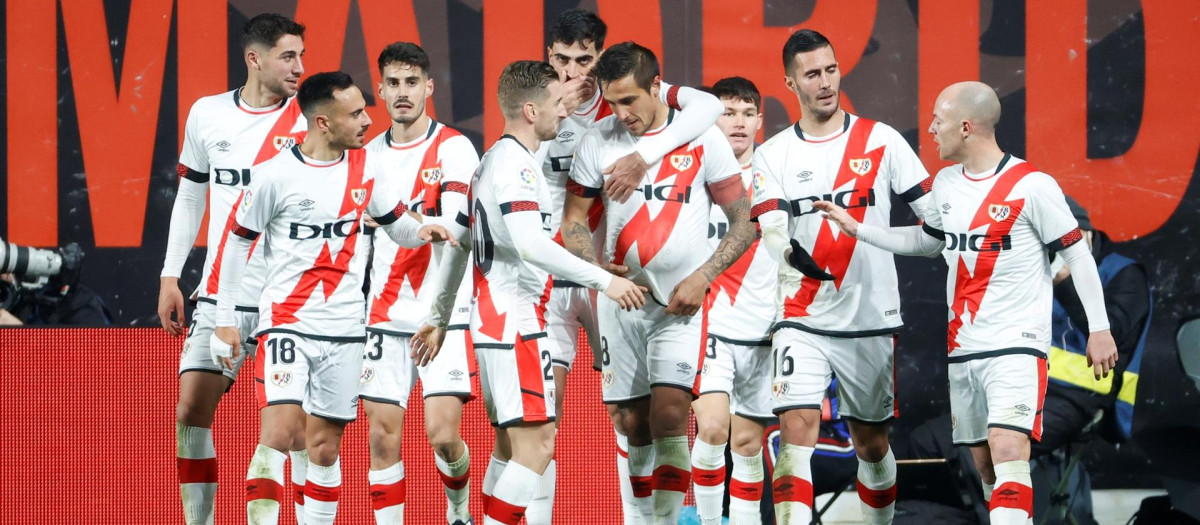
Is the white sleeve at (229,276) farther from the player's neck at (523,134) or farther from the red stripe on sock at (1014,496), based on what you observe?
the red stripe on sock at (1014,496)

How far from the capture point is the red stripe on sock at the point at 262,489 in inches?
216

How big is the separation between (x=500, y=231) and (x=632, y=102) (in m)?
0.72

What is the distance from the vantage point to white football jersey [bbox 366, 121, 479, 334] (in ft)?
18.6

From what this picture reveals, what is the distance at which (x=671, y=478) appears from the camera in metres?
A: 5.14

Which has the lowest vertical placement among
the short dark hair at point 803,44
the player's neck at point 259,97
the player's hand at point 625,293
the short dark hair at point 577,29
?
the player's hand at point 625,293

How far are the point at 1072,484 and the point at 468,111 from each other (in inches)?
150

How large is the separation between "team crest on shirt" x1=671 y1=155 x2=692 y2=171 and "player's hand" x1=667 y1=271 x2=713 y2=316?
431 millimetres

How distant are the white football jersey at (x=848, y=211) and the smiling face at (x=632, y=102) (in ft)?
2.40

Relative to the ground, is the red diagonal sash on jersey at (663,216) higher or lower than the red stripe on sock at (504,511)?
higher

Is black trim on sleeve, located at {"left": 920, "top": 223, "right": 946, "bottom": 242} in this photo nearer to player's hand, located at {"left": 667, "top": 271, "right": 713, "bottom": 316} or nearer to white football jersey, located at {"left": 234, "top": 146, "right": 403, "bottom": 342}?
player's hand, located at {"left": 667, "top": 271, "right": 713, "bottom": 316}

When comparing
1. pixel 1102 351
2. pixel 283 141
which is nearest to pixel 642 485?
pixel 1102 351

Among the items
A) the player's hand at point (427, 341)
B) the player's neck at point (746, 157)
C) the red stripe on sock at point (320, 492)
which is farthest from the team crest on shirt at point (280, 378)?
the player's neck at point (746, 157)

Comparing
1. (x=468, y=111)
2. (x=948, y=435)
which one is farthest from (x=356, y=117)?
(x=948, y=435)

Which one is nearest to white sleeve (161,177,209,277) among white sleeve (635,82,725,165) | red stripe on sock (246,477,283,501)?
red stripe on sock (246,477,283,501)
